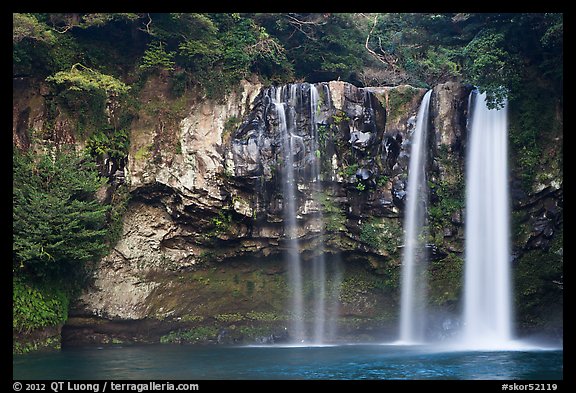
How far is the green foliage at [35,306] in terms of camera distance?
54.1 ft

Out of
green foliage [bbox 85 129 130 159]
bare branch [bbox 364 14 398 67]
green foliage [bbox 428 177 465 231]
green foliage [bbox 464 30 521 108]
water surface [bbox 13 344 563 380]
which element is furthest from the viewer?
bare branch [bbox 364 14 398 67]

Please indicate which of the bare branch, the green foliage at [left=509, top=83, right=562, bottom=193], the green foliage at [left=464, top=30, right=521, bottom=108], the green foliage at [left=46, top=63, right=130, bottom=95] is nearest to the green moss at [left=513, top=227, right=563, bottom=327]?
the green foliage at [left=509, top=83, right=562, bottom=193]

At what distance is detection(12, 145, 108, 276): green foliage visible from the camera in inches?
629

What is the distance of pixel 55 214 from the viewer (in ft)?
53.2

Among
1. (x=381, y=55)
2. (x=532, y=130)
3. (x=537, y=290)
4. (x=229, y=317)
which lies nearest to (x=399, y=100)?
(x=532, y=130)

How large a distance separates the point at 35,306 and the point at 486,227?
12.8m

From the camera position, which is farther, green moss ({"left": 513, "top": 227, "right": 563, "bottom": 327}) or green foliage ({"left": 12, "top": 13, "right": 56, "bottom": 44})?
green moss ({"left": 513, "top": 227, "right": 563, "bottom": 327})

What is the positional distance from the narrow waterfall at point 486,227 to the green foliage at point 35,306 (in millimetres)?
11478

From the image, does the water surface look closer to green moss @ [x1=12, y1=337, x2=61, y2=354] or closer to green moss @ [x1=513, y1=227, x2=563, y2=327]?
green moss @ [x1=12, y1=337, x2=61, y2=354]

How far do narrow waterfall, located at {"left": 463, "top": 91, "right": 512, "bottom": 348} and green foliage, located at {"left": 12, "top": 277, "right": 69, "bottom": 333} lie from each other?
1148 centimetres

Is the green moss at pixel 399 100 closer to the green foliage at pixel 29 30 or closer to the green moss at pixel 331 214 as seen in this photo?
the green moss at pixel 331 214

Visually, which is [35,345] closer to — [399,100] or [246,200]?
[246,200]
